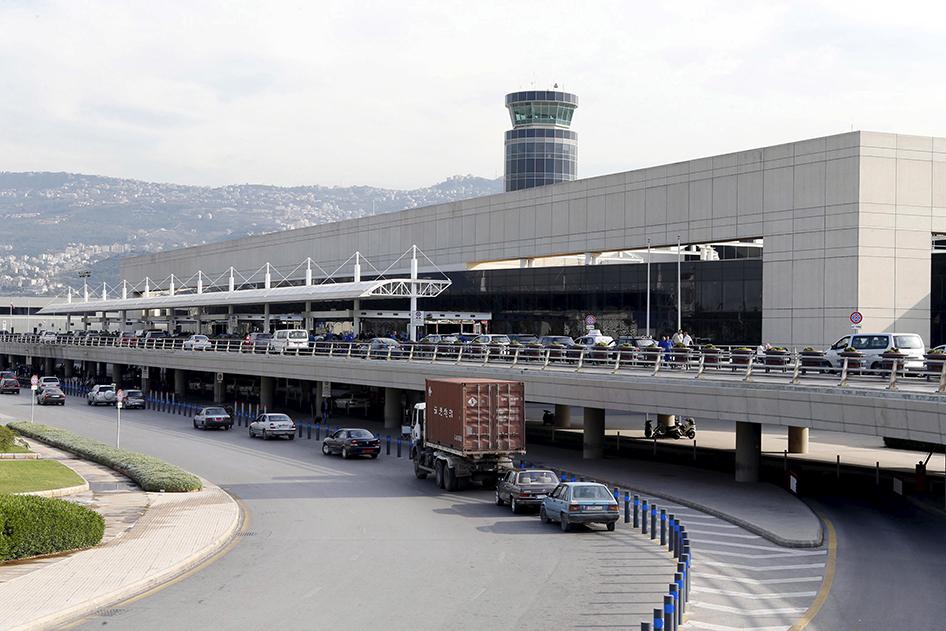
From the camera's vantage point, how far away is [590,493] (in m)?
28.3

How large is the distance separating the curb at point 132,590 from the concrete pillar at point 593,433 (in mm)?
20663

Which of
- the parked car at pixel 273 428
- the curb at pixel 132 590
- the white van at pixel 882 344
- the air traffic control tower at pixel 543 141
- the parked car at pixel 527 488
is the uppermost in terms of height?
the air traffic control tower at pixel 543 141

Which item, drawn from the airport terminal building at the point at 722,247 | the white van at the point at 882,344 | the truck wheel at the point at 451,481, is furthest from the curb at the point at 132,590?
the airport terminal building at the point at 722,247

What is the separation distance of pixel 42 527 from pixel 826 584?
1761cm

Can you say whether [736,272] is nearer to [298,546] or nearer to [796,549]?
[796,549]

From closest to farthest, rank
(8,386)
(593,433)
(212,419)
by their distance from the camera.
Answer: (593,433), (212,419), (8,386)

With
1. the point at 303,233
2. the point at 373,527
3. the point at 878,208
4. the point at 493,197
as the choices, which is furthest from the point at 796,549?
the point at 303,233

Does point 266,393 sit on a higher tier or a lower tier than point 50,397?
higher

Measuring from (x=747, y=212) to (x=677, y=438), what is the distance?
18520 millimetres

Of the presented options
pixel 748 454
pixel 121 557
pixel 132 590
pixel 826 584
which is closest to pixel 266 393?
pixel 748 454

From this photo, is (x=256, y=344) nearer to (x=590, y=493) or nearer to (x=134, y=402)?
(x=134, y=402)

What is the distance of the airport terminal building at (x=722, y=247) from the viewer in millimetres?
60875

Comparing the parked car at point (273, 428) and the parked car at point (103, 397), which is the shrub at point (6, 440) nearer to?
the parked car at point (273, 428)

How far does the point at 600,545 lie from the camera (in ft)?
85.8
